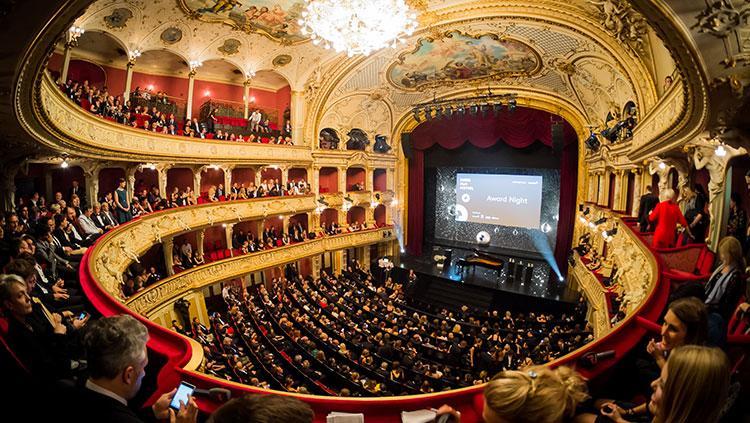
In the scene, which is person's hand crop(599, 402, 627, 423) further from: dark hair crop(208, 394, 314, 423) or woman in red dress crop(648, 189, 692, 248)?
woman in red dress crop(648, 189, 692, 248)

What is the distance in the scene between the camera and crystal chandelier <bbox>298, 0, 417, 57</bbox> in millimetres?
8297

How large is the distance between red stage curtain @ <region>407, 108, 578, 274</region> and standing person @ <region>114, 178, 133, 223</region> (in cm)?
1573

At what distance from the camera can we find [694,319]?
7.37ft

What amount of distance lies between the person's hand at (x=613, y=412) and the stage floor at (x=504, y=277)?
13.9m

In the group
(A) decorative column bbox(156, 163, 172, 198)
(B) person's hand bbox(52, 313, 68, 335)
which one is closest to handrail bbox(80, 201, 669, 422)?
(B) person's hand bbox(52, 313, 68, 335)

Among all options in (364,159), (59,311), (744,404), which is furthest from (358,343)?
(364,159)

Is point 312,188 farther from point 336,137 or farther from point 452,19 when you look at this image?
point 452,19

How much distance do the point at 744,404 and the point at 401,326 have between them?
975cm

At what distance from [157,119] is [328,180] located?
9.85 m

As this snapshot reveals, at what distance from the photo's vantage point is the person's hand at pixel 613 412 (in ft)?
6.25

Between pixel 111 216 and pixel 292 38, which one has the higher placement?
pixel 292 38

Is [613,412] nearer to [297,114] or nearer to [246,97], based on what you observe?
[246,97]

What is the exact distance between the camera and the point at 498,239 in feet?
67.3

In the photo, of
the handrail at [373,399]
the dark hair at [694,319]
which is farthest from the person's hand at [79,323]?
the dark hair at [694,319]
